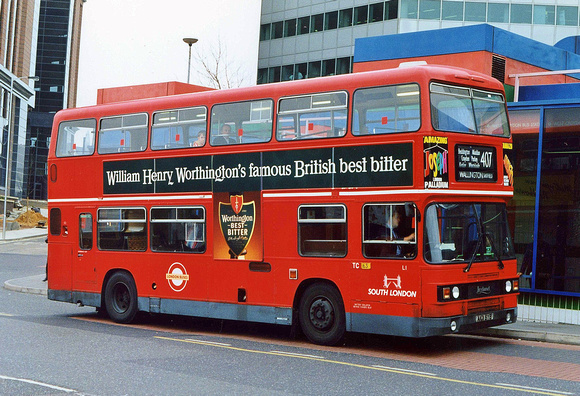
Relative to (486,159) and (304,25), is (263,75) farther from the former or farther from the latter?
(486,159)

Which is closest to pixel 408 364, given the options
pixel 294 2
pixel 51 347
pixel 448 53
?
pixel 51 347

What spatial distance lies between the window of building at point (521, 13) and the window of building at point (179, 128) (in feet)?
156

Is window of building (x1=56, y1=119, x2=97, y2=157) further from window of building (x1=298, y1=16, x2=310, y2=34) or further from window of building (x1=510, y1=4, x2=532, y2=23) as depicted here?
window of building (x1=298, y1=16, x2=310, y2=34)

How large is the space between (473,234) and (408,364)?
238 cm

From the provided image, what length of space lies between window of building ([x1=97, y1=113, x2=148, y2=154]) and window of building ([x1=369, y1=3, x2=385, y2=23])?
44643 millimetres

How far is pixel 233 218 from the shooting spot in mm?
14469

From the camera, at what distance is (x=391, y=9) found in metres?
58.3

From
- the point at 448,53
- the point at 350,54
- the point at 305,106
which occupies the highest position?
the point at 350,54

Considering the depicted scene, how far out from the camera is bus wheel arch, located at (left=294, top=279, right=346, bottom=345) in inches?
503

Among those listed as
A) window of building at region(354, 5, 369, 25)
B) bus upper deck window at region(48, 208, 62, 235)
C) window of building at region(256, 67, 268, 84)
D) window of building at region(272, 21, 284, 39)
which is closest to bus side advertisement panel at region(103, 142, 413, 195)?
bus upper deck window at region(48, 208, 62, 235)

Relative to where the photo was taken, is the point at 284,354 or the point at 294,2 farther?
the point at 294,2

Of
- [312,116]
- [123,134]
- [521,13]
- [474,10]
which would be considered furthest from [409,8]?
[312,116]

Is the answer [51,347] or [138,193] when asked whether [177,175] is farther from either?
[51,347]

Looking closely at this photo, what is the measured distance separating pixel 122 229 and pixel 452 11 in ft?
152
